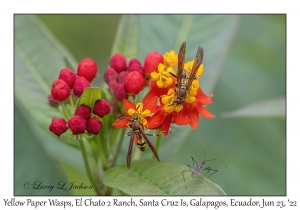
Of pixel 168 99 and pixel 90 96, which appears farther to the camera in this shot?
pixel 168 99

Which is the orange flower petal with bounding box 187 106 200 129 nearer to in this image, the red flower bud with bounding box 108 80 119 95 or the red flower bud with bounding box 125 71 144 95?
the red flower bud with bounding box 125 71 144 95

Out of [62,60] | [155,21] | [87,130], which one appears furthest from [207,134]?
[87,130]

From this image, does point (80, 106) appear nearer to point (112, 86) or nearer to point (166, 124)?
point (112, 86)

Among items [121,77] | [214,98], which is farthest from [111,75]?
[214,98]

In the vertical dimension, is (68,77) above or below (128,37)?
below

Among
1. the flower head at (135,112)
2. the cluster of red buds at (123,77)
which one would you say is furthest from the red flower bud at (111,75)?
the flower head at (135,112)

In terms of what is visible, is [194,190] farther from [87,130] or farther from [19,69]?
[19,69]
